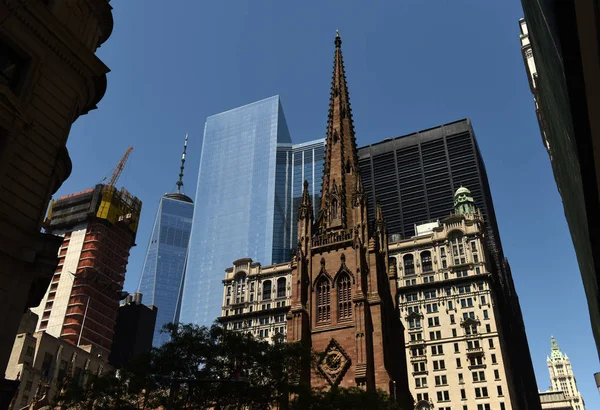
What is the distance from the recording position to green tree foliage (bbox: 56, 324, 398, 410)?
25.8 metres

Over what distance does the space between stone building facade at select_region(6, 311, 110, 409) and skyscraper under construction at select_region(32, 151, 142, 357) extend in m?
18.0

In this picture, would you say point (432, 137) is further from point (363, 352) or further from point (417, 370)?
point (363, 352)

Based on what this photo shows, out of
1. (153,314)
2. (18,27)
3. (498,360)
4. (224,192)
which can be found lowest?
(18,27)

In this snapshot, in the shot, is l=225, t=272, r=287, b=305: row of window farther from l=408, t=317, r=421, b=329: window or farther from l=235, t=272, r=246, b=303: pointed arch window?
l=408, t=317, r=421, b=329: window

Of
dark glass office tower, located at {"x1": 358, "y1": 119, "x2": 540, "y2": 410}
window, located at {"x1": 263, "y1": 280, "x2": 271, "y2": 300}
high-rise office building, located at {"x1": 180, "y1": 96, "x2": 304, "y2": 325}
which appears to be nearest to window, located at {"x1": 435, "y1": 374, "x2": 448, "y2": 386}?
window, located at {"x1": 263, "y1": 280, "x2": 271, "y2": 300}

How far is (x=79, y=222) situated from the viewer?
116 metres

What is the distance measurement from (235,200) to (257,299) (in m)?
62.7

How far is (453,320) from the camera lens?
292 feet

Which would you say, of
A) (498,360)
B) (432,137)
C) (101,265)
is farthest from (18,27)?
(432,137)

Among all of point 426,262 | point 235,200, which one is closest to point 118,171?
point 235,200

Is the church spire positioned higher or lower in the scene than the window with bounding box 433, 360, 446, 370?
higher

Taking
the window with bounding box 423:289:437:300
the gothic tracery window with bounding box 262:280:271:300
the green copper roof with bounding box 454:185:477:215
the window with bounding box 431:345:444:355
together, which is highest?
the green copper roof with bounding box 454:185:477:215

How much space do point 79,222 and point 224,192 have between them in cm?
5676

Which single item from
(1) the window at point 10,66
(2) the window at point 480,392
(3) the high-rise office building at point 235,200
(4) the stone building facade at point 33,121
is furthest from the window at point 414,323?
(1) the window at point 10,66
